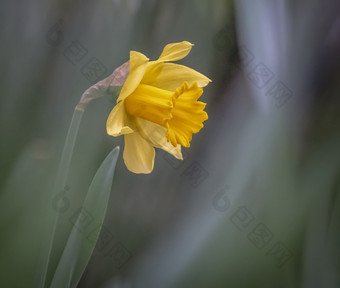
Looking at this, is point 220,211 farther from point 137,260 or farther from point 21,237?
point 21,237

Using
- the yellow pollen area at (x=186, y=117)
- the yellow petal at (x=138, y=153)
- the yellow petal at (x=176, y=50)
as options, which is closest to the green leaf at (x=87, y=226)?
the yellow petal at (x=138, y=153)

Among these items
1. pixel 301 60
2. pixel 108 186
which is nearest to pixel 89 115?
pixel 108 186

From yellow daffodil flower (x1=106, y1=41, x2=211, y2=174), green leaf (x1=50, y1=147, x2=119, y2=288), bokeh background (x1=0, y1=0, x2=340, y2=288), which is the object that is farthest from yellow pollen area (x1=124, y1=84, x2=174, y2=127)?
bokeh background (x1=0, y1=0, x2=340, y2=288)

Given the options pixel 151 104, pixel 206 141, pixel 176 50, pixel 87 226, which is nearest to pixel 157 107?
pixel 151 104

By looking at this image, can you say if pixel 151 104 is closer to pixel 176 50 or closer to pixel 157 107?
pixel 157 107

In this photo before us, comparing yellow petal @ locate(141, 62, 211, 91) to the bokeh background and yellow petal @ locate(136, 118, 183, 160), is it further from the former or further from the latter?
the bokeh background

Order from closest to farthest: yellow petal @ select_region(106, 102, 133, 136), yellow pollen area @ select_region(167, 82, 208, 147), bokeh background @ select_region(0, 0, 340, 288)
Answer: yellow petal @ select_region(106, 102, 133, 136) < yellow pollen area @ select_region(167, 82, 208, 147) < bokeh background @ select_region(0, 0, 340, 288)

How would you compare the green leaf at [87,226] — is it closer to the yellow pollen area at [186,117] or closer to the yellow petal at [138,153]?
the yellow petal at [138,153]
